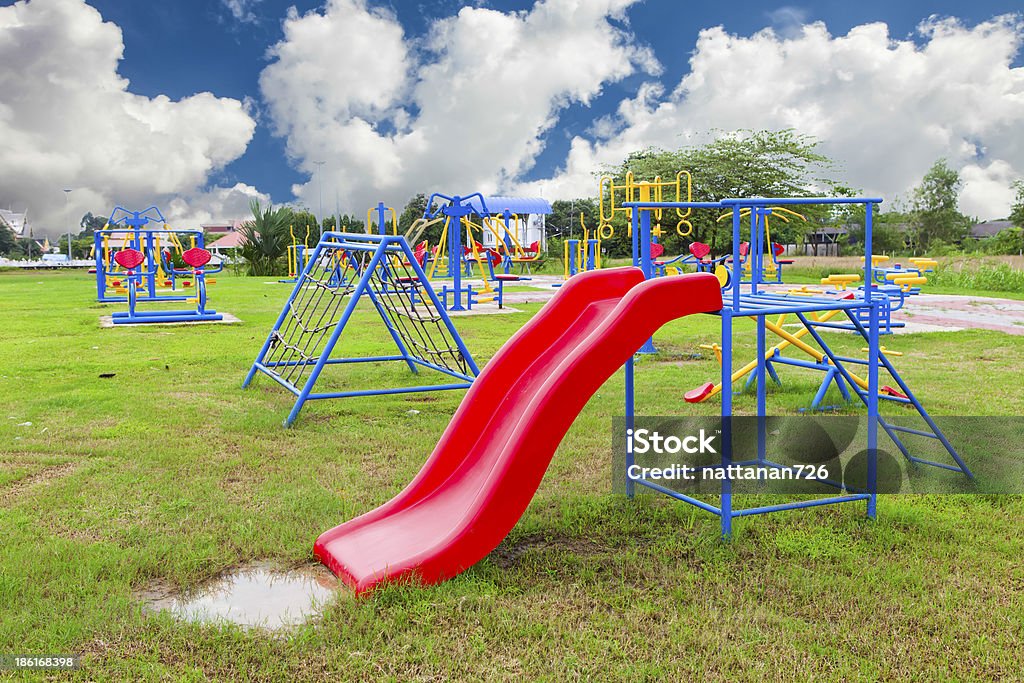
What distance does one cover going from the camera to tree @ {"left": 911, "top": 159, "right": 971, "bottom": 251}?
63.7m

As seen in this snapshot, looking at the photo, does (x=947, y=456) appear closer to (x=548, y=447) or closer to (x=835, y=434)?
(x=835, y=434)

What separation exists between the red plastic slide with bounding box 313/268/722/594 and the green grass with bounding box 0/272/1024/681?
0.17m

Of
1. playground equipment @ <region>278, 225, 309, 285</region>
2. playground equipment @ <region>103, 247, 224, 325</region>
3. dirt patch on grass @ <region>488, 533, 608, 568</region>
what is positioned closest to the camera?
dirt patch on grass @ <region>488, 533, 608, 568</region>

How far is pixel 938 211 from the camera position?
210 feet

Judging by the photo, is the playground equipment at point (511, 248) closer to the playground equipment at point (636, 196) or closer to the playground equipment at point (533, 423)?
the playground equipment at point (636, 196)

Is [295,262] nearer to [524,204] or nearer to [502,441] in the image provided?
[524,204]

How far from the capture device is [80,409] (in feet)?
23.3

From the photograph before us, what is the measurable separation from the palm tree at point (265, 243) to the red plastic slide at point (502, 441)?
35.8 metres

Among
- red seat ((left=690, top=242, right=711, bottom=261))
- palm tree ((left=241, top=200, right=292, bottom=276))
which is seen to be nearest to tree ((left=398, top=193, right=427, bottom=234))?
palm tree ((left=241, top=200, right=292, bottom=276))

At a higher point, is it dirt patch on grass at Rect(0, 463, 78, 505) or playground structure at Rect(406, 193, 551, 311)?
playground structure at Rect(406, 193, 551, 311)

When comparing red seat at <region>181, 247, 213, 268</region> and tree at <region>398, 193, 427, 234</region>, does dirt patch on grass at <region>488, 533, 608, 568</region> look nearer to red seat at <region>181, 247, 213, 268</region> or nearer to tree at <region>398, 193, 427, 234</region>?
red seat at <region>181, 247, 213, 268</region>

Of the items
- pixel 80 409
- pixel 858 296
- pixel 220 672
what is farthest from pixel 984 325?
pixel 220 672

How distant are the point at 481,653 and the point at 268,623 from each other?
2.71ft

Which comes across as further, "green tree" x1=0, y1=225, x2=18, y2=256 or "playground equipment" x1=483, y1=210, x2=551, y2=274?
"green tree" x1=0, y1=225, x2=18, y2=256
